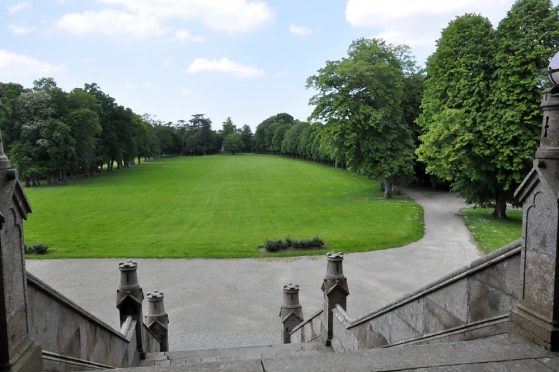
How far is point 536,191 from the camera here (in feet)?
13.2

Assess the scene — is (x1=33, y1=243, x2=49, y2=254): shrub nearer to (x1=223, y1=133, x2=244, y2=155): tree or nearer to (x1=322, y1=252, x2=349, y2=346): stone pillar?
(x1=322, y1=252, x2=349, y2=346): stone pillar

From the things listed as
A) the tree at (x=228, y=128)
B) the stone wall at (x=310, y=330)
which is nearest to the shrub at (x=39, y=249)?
the stone wall at (x=310, y=330)

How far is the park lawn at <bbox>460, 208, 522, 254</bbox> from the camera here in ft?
67.0

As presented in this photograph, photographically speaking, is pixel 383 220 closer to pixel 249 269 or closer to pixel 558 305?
pixel 249 269

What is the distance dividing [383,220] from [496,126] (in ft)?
27.9

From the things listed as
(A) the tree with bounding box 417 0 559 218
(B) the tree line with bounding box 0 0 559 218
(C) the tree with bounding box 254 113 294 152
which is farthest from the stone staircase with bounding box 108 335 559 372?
(C) the tree with bounding box 254 113 294 152

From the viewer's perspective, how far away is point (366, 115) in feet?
117

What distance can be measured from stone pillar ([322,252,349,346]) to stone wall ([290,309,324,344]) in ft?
1.79

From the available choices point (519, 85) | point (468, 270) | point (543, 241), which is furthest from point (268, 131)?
point (543, 241)

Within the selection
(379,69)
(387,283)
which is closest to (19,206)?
(387,283)

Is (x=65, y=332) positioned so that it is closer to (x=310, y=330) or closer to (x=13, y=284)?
(x=13, y=284)

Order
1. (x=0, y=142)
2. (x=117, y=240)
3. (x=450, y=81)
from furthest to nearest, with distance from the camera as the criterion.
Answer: (x=450, y=81) < (x=117, y=240) < (x=0, y=142)

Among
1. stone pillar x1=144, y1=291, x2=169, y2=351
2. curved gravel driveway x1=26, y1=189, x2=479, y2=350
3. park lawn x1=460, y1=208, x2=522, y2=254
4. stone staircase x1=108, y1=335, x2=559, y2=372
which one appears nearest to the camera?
stone staircase x1=108, y1=335, x2=559, y2=372

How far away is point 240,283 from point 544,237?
13017 millimetres
